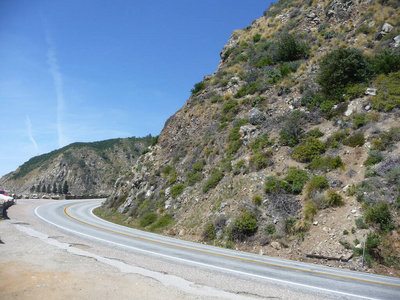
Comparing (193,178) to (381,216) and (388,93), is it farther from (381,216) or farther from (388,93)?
(388,93)

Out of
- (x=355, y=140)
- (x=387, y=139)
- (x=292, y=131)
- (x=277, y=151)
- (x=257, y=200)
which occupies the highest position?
(x=292, y=131)

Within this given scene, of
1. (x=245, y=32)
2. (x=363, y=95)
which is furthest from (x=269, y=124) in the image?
(x=245, y=32)

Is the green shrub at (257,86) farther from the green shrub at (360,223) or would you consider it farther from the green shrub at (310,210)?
the green shrub at (360,223)

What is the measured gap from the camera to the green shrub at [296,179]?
52.8ft

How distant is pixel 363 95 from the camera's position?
62.5 ft

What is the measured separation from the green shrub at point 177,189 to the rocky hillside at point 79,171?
6534 cm

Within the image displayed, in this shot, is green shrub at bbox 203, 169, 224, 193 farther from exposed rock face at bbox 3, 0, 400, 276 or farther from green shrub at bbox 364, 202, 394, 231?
green shrub at bbox 364, 202, 394, 231

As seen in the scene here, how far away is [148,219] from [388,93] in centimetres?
2042

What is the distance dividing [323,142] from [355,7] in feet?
69.3

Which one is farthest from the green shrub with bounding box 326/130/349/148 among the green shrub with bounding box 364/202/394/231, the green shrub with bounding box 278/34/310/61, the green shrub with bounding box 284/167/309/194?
the green shrub with bounding box 278/34/310/61

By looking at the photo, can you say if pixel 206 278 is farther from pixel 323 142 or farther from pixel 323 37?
pixel 323 37

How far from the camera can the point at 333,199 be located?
13906 mm

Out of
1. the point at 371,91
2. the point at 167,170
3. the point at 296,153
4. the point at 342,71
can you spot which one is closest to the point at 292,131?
the point at 296,153

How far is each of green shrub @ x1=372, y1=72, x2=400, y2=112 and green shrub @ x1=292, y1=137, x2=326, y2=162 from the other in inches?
178
